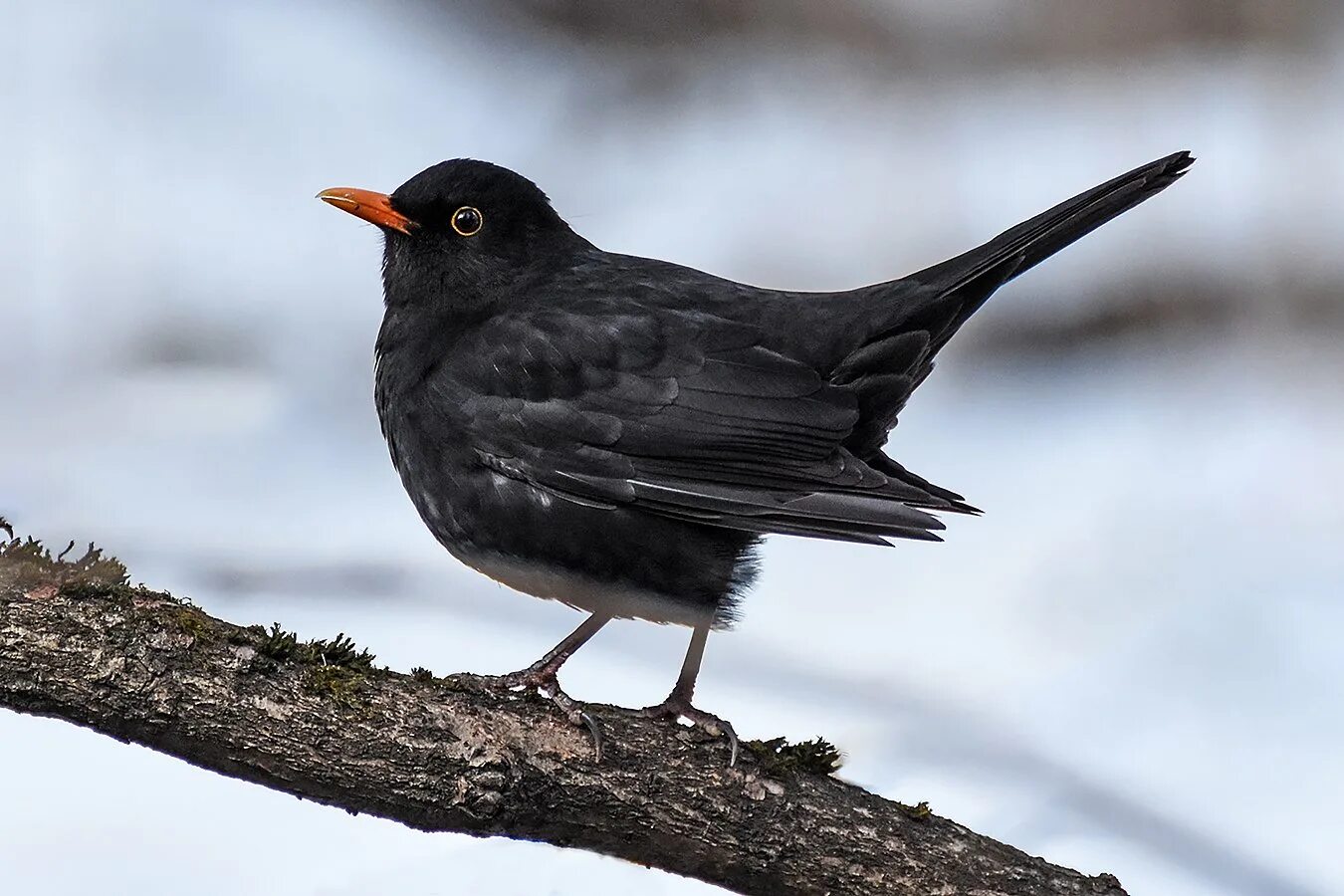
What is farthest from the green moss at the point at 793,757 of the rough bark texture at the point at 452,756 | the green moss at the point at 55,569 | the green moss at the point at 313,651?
the green moss at the point at 55,569

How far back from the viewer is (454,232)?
12.6ft

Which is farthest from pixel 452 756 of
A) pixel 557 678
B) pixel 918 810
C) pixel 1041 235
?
pixel 1041 235

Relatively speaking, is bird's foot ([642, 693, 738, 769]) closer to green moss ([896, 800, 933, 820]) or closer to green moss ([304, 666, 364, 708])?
green moss ([896, 800, 933, 820])

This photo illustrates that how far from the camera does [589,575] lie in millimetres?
3262

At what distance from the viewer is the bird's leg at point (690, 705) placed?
314 cm

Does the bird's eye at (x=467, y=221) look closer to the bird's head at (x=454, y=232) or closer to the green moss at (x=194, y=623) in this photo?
the bird's head at (x=454, y=232)

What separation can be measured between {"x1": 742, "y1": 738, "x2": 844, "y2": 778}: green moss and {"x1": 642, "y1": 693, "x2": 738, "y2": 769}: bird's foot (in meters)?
0.05

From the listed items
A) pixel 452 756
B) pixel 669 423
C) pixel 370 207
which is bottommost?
pixel 452 756

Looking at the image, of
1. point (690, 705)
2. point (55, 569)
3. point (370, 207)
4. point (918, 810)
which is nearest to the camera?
point (55, 569)

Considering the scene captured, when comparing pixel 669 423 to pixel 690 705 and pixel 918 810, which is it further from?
pixel 918 810

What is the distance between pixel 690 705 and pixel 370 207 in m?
1.60

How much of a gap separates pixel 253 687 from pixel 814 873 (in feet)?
4.04

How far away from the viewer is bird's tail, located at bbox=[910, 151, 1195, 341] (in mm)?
3348

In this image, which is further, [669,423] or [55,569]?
[669,423]
